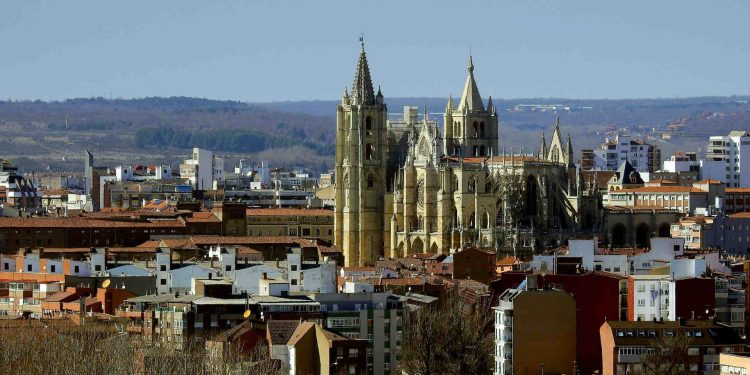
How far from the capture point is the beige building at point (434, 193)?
449 ft

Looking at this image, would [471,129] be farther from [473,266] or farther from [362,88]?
[473,266]

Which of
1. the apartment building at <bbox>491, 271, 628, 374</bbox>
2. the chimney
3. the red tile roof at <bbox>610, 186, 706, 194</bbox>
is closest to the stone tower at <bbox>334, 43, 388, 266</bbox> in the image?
the red tile roof at <bbox>610, 186, 706, 194</bbox>

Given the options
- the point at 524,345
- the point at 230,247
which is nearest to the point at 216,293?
the point at 524,345

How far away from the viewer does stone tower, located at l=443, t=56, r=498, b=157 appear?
152 m

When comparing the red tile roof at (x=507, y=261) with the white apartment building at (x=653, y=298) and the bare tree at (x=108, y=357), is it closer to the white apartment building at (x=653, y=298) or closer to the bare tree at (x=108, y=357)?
the white apartment building at (x=653, y=298)

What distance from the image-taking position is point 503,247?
5202 inches

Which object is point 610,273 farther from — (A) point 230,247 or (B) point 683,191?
(B) point 683,191

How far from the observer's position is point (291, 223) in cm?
15112

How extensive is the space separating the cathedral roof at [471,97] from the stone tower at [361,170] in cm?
769

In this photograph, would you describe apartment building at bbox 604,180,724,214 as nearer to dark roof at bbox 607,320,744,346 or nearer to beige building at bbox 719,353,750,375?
dark roof at bbox 607,320,744,346

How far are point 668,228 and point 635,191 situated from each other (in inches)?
904

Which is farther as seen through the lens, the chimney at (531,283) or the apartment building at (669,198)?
the apartment building at (669,198)

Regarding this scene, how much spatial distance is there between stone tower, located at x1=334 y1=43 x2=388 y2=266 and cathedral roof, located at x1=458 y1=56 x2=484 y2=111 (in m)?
7.69

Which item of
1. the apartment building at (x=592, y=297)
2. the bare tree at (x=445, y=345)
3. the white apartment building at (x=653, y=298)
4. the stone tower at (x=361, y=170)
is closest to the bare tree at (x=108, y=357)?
the bare tree at (x=445, y=345)
